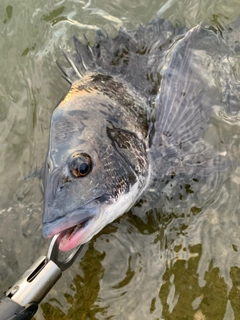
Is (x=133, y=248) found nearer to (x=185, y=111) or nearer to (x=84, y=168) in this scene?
(x=84, y=168)

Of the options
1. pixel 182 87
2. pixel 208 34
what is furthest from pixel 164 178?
pixel 208 34

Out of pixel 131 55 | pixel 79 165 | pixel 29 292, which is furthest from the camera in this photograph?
pixel 131 55

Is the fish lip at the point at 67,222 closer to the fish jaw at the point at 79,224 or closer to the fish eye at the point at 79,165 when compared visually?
the fish jaw at the point at 79,224

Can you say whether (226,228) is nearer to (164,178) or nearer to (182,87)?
(164,178)

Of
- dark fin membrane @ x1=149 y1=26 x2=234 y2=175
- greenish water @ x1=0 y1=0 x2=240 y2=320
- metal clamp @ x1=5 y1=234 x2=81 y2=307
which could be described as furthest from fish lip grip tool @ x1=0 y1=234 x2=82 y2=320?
dark fin membrane @ x1=149 y1=26 x2=234 y2=175

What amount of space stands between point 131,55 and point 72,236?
2.06m

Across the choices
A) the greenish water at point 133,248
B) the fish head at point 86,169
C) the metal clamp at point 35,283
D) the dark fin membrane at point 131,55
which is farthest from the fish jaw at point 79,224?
the dark fin membrane at point 131,55

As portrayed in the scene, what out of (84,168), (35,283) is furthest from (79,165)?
(35,283)

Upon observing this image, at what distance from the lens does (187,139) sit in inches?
129

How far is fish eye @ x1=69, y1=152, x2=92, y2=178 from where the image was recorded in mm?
2475

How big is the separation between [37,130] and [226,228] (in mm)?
1940

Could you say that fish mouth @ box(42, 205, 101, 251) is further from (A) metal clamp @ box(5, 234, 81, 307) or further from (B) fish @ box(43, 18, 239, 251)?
(A) metal clamp @ box(5, 234, 81, 307)

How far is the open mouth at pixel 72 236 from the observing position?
2.33 meters

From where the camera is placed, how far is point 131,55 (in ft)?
12.2
